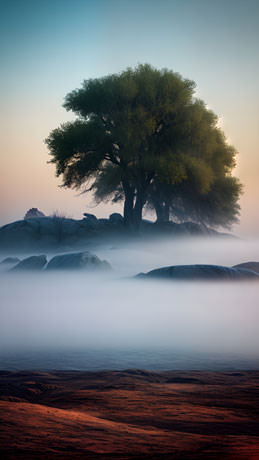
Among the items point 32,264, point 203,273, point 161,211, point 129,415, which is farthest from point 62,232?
point 129,415

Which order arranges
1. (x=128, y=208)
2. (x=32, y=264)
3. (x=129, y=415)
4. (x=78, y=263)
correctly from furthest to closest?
(x=128, y=208), (x=32, y=264), (x=78, y=263), (x=129, y=415)

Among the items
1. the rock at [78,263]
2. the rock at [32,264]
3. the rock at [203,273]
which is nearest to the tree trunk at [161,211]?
the rock at [78,263]

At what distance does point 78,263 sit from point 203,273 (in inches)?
202

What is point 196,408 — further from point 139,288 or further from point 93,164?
point 93,164

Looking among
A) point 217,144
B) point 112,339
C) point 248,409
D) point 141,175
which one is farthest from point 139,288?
point 217,144

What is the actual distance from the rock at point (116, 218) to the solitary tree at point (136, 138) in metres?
1.54

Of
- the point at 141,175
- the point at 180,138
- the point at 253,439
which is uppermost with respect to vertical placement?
the point at 180,138

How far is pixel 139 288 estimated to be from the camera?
1287cm

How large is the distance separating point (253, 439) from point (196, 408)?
0.64m

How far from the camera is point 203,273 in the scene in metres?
13.3

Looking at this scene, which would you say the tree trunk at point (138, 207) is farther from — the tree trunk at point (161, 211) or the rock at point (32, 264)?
the rock at point (32, 264)

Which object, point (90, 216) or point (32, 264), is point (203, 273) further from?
point (90, 216)

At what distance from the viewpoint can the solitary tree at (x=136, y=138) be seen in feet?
95.4

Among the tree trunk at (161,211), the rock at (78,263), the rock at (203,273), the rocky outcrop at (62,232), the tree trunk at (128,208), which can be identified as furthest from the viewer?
the tree trunk at (161,211)
